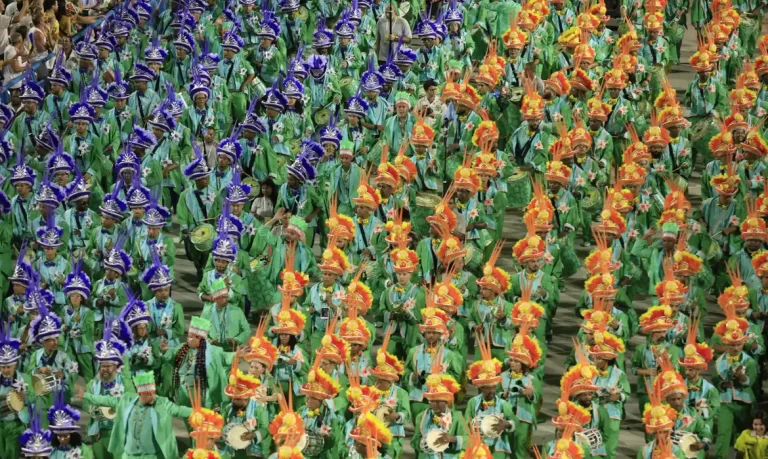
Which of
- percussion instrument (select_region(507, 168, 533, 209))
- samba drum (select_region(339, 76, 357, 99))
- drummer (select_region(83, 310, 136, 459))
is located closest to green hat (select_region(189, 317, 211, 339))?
drummer (select_region(83, 310, 136, 459))

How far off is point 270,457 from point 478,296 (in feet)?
12.9

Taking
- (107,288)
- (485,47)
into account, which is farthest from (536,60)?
(107,288)

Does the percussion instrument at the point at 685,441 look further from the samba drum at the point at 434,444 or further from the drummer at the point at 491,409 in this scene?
the samba drum at the point at 434,444

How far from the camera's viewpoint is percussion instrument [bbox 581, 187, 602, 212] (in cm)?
2242

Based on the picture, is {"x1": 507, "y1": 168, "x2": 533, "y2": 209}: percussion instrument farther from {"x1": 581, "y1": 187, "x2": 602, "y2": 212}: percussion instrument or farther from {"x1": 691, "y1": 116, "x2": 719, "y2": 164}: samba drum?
{"x1": 691, "y1": 116, "x2": 719, "y2": 164}: samba drum

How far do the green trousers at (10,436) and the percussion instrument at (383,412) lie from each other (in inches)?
135

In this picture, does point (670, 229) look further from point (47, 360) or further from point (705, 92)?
point (47, 360)

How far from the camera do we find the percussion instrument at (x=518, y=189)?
74.9 feet

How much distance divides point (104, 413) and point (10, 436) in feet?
3.87

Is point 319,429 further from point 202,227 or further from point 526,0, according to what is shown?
point 526,0

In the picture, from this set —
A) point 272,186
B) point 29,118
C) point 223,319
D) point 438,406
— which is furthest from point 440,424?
point 29,118

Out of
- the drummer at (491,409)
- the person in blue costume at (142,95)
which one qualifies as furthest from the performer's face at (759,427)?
the person in blue costume at (142,95)

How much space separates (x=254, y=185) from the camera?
2350cm

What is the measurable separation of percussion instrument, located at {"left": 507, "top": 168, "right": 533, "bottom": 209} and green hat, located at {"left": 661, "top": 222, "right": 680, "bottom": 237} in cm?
241
